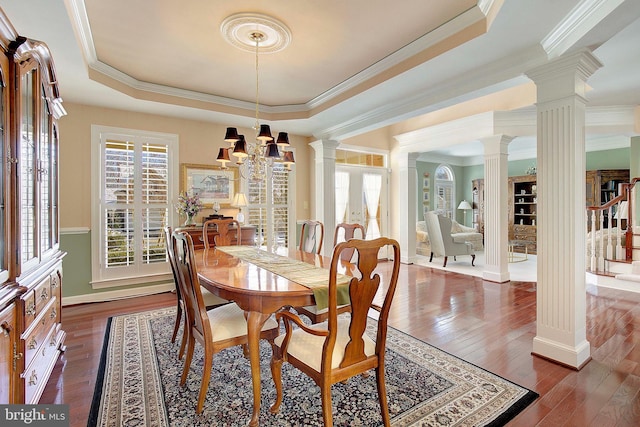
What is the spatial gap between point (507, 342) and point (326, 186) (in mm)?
3416

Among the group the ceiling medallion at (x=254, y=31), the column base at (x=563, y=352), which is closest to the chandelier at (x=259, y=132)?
the ceiling medallion at (x=254, y=31)

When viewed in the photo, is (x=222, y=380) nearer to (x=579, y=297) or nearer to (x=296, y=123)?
(x=579, y=297)

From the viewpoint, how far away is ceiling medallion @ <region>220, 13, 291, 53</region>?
8.14ft

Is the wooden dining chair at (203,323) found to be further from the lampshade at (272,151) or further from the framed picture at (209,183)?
the framed picture at (209,183)

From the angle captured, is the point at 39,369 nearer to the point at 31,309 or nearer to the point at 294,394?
the point at 31,309

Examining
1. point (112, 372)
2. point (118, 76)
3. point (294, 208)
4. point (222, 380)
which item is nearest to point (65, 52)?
point (118, 76)

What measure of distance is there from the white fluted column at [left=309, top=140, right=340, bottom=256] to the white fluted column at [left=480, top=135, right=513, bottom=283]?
2.55 m

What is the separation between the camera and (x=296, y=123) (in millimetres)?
4902

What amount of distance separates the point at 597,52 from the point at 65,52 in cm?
481

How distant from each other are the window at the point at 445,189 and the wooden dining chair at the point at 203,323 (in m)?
8.33

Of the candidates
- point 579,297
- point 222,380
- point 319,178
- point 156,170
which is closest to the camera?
point 222,380

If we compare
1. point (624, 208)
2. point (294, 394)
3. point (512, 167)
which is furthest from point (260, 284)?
point (512, 167)

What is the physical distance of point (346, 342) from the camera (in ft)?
5.91

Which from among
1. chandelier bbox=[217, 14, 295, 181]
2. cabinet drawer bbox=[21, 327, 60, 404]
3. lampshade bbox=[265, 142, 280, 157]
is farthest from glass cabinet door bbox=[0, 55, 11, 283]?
lampshade bbox=[265, 142, 280, 157]
